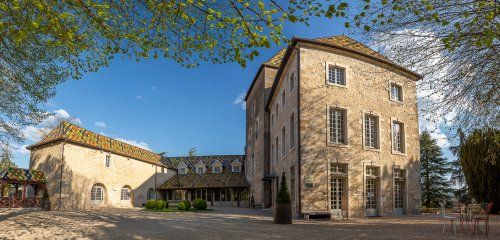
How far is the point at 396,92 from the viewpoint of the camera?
68.3 ft

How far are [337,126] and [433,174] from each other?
25.9 meters

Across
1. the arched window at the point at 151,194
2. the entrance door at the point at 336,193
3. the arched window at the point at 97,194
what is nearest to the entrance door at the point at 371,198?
the entrance door at the point at 336,193

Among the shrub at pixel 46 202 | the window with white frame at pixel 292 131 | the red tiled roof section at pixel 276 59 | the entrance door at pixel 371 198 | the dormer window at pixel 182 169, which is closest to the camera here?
the entrance door at pixel 371 198

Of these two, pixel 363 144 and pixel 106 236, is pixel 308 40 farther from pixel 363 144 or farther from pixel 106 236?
pixel 106 236

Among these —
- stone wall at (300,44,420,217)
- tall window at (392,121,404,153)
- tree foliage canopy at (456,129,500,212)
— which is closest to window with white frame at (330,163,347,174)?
stone wall at (300,44,420,217)

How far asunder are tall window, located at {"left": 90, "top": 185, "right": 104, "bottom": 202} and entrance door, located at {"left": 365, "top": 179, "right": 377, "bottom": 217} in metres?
21.7

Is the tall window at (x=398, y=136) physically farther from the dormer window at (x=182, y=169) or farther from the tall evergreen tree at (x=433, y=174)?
the dormer window at (x=182, y=169)

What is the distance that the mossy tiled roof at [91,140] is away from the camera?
28172mm

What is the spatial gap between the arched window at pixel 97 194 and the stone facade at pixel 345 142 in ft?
57.4

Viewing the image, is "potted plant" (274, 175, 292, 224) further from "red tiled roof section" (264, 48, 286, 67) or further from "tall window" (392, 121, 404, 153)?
"red tiled roof section" (264, 48, 286, 67)

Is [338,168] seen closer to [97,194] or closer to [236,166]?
[97,194]

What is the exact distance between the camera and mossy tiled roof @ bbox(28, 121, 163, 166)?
2817cm

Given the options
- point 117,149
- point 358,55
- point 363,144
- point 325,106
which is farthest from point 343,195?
point 117,149

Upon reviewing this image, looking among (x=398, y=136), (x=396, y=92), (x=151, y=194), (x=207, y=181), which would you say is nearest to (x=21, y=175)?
(x=151, y=194)
